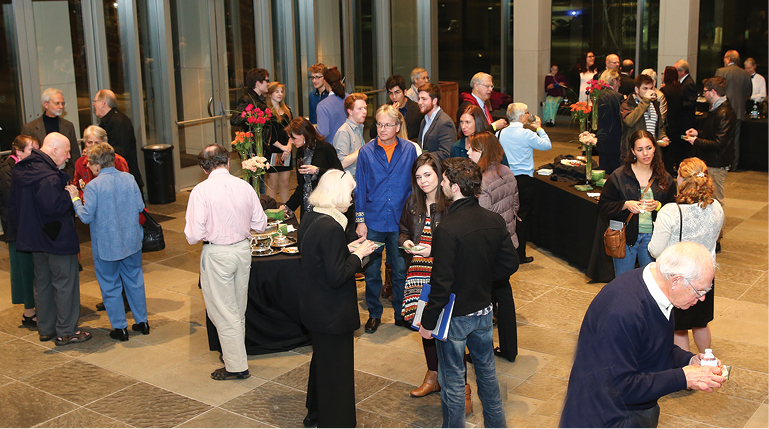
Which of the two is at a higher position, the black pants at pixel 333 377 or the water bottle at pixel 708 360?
the water bottle at pixel 708 360

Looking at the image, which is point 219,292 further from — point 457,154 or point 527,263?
point 527,263

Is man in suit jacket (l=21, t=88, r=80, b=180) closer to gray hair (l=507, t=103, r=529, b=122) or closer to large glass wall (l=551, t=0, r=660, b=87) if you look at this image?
gray hair (l=507, t=103, r=529, b=122)

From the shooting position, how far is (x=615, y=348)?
277 centimetres

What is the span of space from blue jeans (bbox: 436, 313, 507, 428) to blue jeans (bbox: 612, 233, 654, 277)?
1758 mm

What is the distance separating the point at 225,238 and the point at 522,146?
3.12m

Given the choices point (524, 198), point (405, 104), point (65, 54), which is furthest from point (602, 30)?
point (65, 54)

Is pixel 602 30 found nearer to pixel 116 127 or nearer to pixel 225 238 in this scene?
pixel 116 127

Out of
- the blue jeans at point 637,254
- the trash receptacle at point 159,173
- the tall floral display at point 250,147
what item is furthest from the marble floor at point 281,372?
the trash receptacle at point 159,173

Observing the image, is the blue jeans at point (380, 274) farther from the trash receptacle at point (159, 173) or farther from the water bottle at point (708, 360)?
the trash receptacle at point (159, 173)

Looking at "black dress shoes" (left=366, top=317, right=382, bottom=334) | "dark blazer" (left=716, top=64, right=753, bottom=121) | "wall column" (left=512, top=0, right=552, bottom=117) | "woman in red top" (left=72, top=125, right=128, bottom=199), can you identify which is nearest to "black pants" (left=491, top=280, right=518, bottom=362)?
"black dress shoes" (left=366, top=317, right=382, bottom=334)

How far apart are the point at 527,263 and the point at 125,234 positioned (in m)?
3.96

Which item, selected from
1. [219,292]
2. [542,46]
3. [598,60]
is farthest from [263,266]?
[598,60]

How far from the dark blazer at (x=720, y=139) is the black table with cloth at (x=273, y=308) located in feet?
16.4

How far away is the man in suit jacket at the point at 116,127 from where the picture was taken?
25.4 feet
